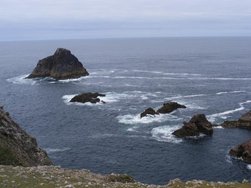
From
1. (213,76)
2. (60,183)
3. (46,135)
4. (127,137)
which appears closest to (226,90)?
(213,76)

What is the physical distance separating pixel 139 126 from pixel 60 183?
63.9 meters

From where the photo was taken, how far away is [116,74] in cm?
18762

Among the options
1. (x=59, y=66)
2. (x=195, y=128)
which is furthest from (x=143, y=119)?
(x=59, y=66)

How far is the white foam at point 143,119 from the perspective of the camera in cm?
9626

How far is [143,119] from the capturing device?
97625mm

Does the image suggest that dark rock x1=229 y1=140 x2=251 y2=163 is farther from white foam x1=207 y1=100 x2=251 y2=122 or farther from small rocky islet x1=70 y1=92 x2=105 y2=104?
small rocky islet x1=70 y1=92 x2=105 y2=104

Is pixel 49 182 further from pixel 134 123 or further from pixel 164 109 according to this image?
pixel 164 109

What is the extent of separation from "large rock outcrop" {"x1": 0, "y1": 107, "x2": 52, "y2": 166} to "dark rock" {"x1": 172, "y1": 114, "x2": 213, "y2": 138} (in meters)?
36.7

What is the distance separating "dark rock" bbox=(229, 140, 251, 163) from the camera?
71250mm

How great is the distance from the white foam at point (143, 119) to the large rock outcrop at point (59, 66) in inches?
2921

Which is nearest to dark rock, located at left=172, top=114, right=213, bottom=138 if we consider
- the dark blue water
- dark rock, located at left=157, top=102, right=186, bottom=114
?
the dark blue water

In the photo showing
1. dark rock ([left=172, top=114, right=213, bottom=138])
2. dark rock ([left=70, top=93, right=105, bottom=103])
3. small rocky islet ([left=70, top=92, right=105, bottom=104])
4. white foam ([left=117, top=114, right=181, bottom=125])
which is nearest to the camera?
dark rock ([left=172, top=114, right=213, bottom=138])

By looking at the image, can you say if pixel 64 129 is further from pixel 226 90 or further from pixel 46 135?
pixel 226 90

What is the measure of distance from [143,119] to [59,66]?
8158cm
